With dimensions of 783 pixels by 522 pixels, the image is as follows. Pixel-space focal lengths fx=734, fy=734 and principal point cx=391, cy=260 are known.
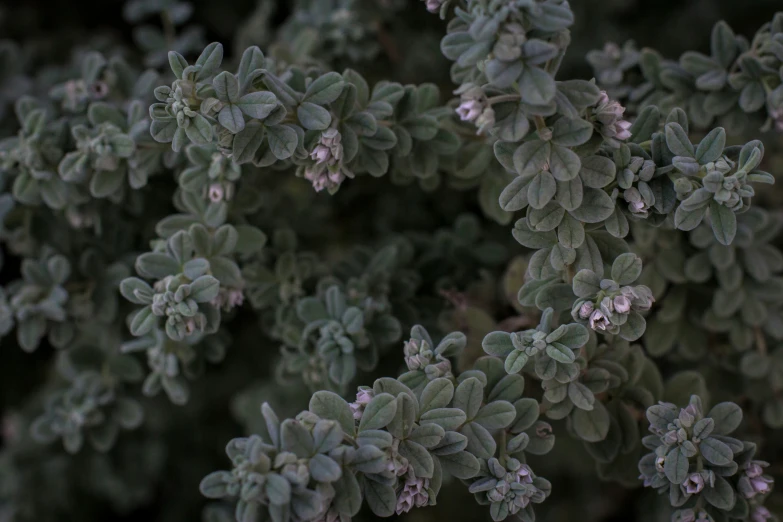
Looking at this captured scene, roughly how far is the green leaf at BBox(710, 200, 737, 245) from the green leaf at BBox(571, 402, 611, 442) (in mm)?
534

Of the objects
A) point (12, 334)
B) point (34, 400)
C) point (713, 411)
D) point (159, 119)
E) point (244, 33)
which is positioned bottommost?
point (34, 400)

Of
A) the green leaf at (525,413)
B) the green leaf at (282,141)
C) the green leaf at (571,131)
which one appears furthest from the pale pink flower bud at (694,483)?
the green leaf at (282,141)

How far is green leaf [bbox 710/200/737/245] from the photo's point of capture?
5.36 feet

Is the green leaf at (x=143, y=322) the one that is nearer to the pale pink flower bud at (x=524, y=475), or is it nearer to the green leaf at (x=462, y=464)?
the green leaf at (x=462, y=464)

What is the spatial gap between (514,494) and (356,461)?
382 millimetres

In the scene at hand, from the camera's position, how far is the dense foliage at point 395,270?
5.22 feet

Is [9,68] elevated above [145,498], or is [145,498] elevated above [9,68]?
[9,68]

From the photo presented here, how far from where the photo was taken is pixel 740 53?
2.17 m

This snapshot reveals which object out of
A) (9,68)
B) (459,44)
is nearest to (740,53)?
(459,44)

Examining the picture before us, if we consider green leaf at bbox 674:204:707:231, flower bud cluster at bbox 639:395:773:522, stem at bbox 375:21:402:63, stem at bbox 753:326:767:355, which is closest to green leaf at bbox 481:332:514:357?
flower bud cluster at bbox 639:395:773:522

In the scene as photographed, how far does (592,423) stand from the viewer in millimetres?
1878

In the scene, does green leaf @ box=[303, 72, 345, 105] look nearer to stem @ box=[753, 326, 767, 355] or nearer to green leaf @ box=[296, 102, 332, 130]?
green leaf @ box=[296, 102, 332, 130]

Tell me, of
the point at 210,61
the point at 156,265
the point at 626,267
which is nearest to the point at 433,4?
the point at 210,61

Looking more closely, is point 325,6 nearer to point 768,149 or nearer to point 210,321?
point 210,321
